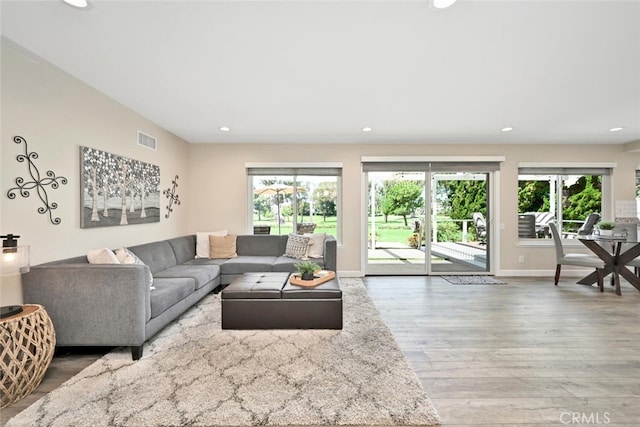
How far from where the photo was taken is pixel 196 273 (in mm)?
3439

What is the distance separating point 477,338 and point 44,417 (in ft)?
11.0

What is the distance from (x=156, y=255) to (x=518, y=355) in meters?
4.11

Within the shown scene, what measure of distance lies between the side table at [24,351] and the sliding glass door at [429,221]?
14.4 feet

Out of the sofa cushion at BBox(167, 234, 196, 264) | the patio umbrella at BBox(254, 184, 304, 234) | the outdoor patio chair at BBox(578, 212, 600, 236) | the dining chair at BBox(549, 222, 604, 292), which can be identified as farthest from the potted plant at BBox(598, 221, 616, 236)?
the sofa cushion at BBox(167, 234, 196, 264)

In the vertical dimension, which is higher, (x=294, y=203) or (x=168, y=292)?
(x=294, y=203)

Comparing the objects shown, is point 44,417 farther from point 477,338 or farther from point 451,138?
point 451,138

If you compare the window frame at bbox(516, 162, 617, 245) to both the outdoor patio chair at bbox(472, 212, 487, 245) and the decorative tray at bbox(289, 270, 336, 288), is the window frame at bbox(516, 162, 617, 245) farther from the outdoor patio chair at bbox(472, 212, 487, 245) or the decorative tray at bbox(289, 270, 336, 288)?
the decorative tray at bbox(289, 270, 336, 288)

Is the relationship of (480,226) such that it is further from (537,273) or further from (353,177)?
(353,177)

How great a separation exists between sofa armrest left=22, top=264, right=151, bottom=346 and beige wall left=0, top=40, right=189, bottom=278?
0.33 m

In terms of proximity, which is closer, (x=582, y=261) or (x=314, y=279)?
(x=314, y=279)

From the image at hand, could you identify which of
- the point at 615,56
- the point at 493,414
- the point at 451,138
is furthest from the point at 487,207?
the point at 493,414

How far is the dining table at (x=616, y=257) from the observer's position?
13.4 feet

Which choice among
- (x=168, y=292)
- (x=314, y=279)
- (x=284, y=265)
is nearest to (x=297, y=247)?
(x=284, y=265)

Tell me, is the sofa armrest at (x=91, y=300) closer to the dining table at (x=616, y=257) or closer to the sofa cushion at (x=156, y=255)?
the sofa cushion at (x=156, y=255)
